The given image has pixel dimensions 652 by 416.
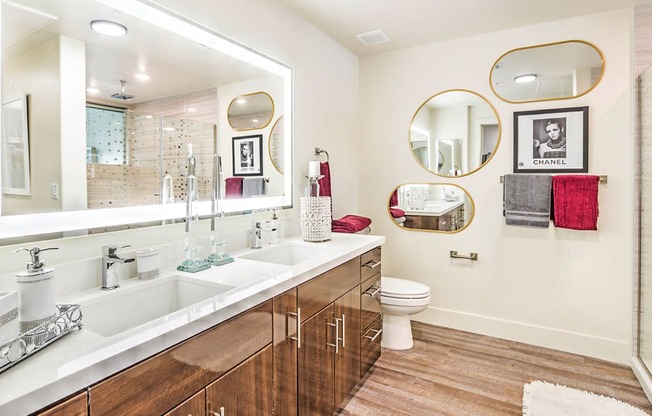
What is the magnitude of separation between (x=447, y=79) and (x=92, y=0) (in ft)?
8.41

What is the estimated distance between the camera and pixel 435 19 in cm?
259

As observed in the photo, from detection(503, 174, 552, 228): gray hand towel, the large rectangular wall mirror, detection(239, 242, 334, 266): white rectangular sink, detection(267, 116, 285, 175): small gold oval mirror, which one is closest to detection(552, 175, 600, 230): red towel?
detection(503, 174, 552, 228): gray hand towel

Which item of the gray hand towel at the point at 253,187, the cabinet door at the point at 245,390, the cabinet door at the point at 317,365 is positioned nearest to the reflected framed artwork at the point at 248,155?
the gray hand towel at the point at 253,187

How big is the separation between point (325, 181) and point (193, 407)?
1922 millimetres

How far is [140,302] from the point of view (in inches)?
53.2

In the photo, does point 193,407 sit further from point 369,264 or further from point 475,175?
point 475,175

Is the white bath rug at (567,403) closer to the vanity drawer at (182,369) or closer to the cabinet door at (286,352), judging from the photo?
the cabinet door at (286,352)

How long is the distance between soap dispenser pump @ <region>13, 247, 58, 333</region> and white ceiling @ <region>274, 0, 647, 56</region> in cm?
209

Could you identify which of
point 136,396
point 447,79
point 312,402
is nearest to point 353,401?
point 312,402

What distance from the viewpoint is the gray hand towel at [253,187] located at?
2.16 m

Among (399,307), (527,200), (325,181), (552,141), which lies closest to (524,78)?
(552,141)

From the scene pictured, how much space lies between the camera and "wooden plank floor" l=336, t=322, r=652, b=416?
203cm

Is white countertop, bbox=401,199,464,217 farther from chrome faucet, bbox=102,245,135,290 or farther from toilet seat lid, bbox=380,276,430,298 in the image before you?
chrome faucet, bbox=102,245,135,290

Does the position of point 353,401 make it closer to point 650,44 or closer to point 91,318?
point 91,318
